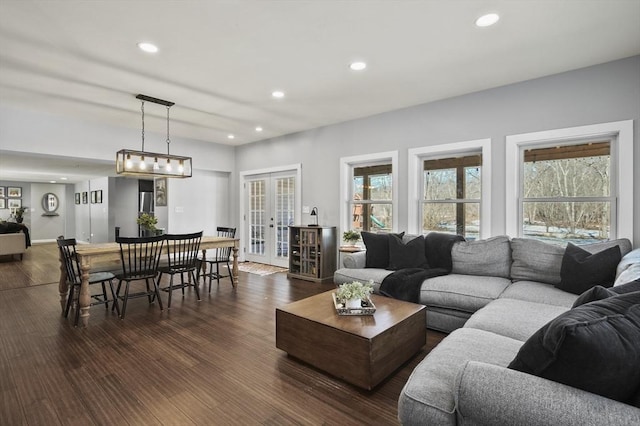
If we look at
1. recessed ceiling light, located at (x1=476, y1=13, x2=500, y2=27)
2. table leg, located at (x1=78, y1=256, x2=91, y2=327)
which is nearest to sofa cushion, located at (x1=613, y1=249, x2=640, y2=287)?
recessed ceiling light, located at (x1=476, y1=13, x2=500, y2=27)

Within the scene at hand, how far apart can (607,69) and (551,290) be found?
2.39 m

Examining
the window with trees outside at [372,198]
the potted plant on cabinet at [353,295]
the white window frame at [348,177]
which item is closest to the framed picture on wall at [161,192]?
the white window frame at [348,177]

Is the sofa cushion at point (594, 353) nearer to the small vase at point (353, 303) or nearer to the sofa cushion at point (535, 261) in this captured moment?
the small vase at point (353, 303)

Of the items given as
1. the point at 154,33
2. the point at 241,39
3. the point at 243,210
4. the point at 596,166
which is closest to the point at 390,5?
the point at 241,39

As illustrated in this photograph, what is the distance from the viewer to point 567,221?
144 inches

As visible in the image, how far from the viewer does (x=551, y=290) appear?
2885 millimetres

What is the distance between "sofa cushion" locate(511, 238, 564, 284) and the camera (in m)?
3.16

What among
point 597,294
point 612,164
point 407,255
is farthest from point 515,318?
point 612,164

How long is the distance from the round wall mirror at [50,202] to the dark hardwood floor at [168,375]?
10441mm

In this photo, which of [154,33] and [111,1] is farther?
[154,33]

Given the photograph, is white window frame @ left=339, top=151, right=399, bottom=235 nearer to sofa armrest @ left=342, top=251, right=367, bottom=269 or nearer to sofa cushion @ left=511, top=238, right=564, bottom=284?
sofa armrest @ left=342, top=251, right=367, bottom=269

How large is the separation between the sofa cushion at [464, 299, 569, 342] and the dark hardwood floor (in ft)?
2.19

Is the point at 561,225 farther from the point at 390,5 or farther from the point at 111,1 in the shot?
the point at 111,1

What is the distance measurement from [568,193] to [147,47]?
4663 millimetres
